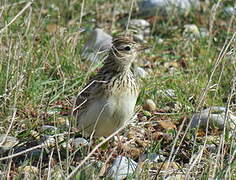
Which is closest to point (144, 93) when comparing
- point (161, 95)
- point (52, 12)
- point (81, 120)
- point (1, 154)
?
point (161, 95)

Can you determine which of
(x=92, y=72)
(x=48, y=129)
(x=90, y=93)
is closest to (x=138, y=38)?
(x=92, y=72)

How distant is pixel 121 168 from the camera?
211 inches

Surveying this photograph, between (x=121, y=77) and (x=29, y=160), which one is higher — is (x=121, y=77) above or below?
above

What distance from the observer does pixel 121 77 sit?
592 cm

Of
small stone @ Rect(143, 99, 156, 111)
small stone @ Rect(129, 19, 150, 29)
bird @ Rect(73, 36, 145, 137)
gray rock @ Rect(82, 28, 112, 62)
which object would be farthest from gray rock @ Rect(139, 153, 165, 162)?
small stone @ Rect(129, 19, 150, 29)

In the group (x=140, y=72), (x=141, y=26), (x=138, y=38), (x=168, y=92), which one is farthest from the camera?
(x=141, y=26)

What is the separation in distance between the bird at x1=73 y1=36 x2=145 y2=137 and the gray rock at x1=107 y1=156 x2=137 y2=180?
315 mm

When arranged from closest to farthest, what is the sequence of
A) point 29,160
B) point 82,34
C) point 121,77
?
point 29,160, point 121,77, point 82,34

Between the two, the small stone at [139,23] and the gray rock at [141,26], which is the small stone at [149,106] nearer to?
the gray rock at [141,26]

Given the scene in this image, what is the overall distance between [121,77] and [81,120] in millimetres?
487

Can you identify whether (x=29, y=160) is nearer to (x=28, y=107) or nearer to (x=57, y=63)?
(x=28, y=107)

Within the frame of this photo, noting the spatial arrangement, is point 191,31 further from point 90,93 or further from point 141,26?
point 90,93

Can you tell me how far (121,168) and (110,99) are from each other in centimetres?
65

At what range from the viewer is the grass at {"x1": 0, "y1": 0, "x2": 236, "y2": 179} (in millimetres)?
5250
